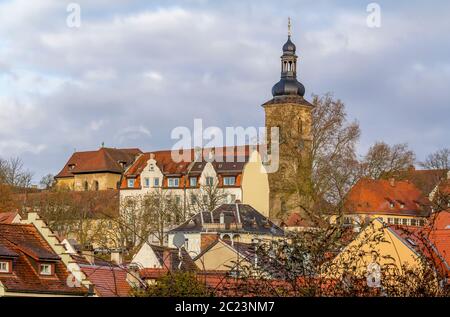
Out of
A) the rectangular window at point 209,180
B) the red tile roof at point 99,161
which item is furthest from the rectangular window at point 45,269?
the red tile roof at point 99,161

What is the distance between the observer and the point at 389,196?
98.3 meters

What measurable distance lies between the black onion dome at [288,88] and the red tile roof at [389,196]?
12337mm

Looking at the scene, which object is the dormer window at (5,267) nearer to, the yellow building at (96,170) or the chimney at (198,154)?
the chimney at (198,154)

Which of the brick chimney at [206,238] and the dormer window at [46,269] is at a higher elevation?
the brick chimney at [206,238]

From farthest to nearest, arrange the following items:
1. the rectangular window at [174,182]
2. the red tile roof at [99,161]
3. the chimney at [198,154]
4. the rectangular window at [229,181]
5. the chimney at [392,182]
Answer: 1. the red tile roof at [99,161]
2. the chimney at [198,154]
3. the rectangular window at [174,182]
4. the chimney at [392,182]
5. the rectangular window at [229,181]

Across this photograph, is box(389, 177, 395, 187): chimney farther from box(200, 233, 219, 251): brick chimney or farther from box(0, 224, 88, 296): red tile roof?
box(0, 224, 88, 296): red tile roof

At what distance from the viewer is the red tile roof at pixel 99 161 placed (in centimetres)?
11810

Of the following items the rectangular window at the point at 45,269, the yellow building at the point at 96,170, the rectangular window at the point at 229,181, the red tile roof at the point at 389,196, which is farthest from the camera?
the yellow building at the point at 96,170

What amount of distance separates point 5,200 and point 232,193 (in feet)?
75.0

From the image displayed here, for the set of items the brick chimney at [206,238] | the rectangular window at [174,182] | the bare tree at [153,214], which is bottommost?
the brick chimney at [206,238]

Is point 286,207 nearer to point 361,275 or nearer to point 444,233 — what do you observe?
point 444,233

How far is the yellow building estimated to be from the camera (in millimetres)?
117625

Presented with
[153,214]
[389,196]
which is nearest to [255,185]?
[389,196]

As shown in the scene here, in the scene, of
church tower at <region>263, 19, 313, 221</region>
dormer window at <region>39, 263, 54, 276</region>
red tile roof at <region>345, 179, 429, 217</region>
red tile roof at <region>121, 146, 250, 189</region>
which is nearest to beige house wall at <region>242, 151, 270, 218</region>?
red tile roof at <region>121, 146, 250, 189</region>
